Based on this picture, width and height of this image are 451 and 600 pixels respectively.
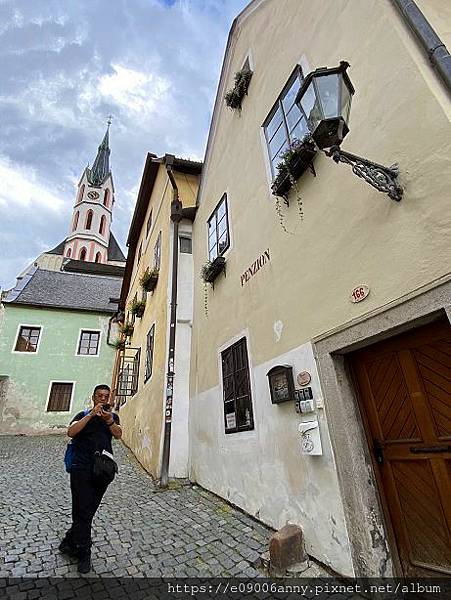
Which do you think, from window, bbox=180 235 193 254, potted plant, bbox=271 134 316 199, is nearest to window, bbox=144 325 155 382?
window, bbox=180 235 193 254

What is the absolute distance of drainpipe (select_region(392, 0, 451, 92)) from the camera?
8.11 feet

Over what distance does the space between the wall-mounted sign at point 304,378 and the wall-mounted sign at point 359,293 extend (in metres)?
0.96

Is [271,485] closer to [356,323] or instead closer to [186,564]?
[186,564]

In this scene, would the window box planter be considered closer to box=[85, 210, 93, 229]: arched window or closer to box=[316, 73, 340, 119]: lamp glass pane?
box=[316, 73, 340, 119]: lamp glass pane

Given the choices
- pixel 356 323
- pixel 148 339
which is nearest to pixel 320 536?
pixel 356 323

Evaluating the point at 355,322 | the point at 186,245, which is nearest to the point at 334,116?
the point at 355,322

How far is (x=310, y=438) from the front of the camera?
314cm

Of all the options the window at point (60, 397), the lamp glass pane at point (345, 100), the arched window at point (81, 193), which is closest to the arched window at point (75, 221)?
the arched window at point (81, 193)

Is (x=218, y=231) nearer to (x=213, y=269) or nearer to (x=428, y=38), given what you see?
(x=213, y=269)

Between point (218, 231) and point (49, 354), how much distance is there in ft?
49.4

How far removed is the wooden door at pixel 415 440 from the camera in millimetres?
2354

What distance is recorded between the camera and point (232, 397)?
5.15m

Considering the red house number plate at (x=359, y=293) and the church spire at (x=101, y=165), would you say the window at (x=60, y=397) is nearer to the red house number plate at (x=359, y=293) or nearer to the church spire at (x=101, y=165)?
the red house number plate at (x=359, y=293)

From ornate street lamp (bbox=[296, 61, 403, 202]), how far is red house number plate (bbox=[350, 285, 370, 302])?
0.77 m
